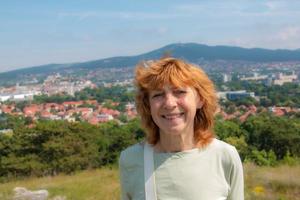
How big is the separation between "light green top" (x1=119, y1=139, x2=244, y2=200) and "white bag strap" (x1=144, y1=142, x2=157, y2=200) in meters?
0.02

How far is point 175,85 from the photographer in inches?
56.1

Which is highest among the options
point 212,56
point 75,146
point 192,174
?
point 192,174

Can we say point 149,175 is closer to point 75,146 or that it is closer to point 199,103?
point 199,103

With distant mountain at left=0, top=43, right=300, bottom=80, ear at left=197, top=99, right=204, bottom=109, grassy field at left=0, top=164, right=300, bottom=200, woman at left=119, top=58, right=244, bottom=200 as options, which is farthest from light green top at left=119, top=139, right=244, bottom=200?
distant mountain at left=0, top=43, right=300, bottom=80

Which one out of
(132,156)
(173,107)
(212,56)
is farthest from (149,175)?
(212,56)

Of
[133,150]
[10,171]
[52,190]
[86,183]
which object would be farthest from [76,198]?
[10,171]

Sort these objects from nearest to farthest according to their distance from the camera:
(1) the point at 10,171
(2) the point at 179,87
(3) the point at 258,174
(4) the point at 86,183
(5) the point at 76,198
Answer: (2) the point at 179,87 → (5) the point at 76,198 → (3) the point at 258,174 → (4) the point at 86,183 → (1) the point at 10,171

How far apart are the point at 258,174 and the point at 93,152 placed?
33.6ft

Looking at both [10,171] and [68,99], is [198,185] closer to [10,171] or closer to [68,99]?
[10,171]

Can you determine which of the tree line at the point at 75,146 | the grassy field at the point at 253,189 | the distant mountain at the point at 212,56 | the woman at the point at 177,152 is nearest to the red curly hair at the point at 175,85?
the woman at the point at 177,152

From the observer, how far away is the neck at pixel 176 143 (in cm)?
149

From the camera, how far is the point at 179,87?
1.43 metres

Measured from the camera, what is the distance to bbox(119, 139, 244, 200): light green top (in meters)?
1.44

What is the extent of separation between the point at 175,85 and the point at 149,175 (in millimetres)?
286
